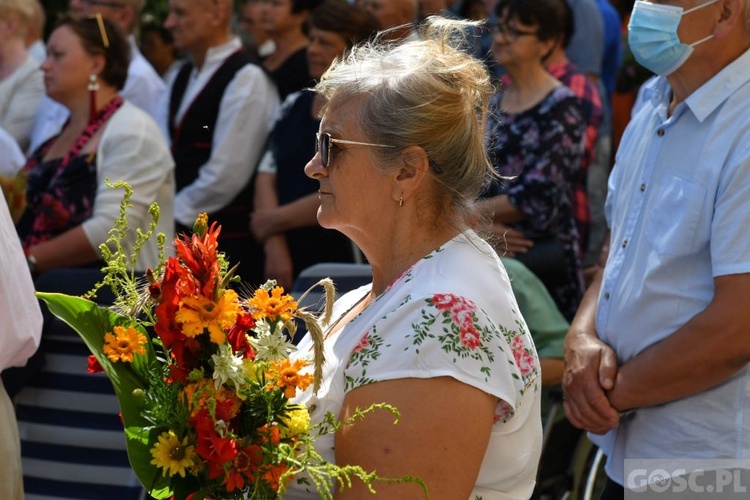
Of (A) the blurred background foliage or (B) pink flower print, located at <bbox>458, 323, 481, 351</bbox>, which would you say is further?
(A) the blurred background foliage

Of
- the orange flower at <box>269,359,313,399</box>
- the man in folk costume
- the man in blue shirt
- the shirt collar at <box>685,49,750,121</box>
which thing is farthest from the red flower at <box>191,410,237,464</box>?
the man in folk costume

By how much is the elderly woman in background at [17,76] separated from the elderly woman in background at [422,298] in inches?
169

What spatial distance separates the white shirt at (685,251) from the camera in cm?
277

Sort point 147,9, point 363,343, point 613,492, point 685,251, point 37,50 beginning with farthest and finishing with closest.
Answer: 1. point 147,9
2. point 37,50
3. point 613,492
4. point 685,251
5. point 363,343

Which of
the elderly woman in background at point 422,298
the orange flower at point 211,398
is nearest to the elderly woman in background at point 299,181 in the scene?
the elderly woman in background at point 422,298

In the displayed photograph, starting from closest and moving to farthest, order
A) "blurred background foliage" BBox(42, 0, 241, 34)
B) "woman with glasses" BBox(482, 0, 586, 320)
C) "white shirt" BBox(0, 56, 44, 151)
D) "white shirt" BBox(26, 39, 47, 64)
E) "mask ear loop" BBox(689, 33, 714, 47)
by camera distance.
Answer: "mask ear loop" BBox(689, 33, 714, 47) < "woman with glasses" BBox(482, 0, 586, 320) < "white shirt" BBox(0, 56, 44, 151) < "white shirt" BBox(26, 39, 47, 64) < "blurred background foliage" BBox(42, 0, 241, 34)

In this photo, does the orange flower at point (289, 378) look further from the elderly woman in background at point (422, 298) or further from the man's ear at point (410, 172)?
the man's ear at point (410, 172)

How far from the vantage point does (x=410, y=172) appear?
238 centimetres

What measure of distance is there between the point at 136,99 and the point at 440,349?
4747 mm

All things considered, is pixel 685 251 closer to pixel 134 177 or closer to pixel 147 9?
pixel 134 177

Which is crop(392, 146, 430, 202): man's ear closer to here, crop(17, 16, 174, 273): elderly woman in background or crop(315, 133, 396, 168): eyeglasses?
crop(315, 133, 396, 168): eyeglasses

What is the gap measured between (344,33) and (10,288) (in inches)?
116

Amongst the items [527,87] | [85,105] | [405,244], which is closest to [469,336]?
[405,244]

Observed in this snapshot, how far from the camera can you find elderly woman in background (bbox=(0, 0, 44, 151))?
638 cm
